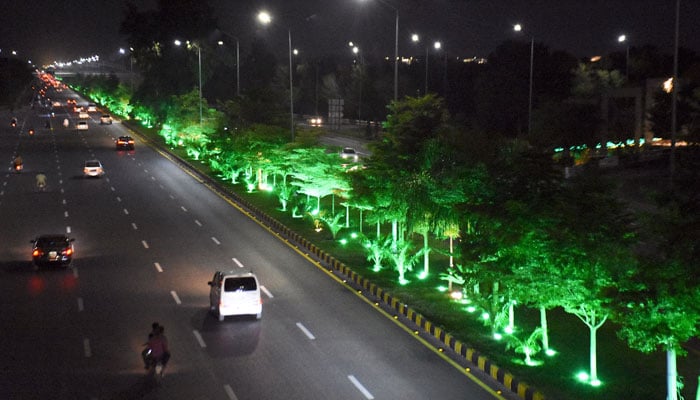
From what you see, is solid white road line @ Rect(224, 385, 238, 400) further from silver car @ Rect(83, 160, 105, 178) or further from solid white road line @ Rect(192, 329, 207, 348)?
silver car @ Rect(83, 160, 105, 178)

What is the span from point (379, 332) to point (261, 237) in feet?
50.6

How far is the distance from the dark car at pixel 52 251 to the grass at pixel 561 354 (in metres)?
10.1

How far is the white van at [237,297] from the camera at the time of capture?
71.6ft

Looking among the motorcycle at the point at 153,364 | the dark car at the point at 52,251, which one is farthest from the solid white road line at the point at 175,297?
the motorcycle at the point at 153,364

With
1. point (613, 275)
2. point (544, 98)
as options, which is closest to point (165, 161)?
point (544, 98)

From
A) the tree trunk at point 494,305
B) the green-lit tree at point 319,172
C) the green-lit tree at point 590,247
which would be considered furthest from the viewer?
the green-lit tree at point 319,172

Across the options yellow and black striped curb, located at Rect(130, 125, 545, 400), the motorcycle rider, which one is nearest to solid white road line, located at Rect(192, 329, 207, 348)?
yellow and black striped curb, located at Rect(130, 125, 545, 400)

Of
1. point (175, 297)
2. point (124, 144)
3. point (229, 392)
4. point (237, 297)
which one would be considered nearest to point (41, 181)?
point (124, 144)

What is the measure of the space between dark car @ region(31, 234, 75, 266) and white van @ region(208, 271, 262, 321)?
9.12 m

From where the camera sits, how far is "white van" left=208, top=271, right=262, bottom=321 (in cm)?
2183

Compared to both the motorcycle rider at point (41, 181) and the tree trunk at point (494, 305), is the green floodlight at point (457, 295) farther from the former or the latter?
the motorcycle rider at point (41, 181)

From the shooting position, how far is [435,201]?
24031 millimetres

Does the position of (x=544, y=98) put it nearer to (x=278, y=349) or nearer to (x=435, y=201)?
(x=435, y=201)

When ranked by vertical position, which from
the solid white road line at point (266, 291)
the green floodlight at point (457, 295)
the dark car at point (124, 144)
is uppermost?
the dark car at point (124, 144)
